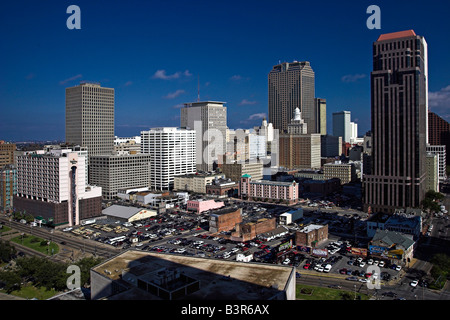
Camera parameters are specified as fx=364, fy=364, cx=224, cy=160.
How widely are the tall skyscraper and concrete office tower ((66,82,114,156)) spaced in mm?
75485

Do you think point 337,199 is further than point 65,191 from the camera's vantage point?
Yes

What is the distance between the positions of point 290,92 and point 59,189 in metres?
110

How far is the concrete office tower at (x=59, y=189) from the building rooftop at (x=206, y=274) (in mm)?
25623

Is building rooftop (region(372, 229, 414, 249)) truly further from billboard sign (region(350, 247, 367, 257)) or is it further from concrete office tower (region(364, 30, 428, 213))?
concrete office tower (region(364, 30, 428, 213))

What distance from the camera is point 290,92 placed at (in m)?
140

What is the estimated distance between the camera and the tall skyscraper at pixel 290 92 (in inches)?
5413

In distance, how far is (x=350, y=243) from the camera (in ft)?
118

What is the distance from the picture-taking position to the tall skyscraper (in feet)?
451

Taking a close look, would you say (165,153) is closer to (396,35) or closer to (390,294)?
Result: (396,35)

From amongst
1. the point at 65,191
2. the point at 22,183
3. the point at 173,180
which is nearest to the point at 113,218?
the point at 65,191

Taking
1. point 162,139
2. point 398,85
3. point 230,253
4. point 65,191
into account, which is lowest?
point 230,253

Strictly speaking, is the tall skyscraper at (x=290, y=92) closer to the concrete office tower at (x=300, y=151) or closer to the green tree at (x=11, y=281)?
the concrete office tower at (x=300, y=151)
